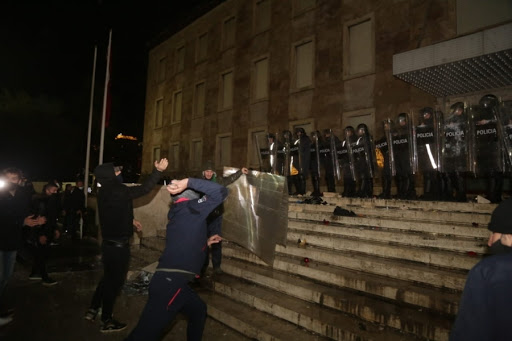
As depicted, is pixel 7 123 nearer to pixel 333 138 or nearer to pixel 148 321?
pixel 333 138

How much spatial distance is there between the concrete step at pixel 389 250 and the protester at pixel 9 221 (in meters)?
4.51

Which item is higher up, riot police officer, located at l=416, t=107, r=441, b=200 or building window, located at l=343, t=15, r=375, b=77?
building window, located at l=343, t=15, r=375, b=77

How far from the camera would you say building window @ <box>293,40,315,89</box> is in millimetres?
14438

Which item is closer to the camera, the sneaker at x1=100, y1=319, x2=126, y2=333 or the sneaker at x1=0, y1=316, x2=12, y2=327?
the sneaker at x1=100, y1=319, x2=126, y2=333

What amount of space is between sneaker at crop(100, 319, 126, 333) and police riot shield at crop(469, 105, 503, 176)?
23.1 ft

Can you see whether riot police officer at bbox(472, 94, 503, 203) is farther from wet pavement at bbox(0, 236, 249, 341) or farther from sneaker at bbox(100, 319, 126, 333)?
sneaker at bbox(100, 319, 126, 333)

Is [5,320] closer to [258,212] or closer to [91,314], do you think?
[91,314]

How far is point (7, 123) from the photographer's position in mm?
27641

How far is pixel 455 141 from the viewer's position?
6832 millimetres

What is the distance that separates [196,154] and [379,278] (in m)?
17.1

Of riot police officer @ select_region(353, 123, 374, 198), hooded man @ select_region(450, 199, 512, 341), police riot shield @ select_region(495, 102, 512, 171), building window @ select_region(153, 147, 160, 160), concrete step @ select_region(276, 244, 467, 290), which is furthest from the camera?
building window @ select_region(153, 147, 160, 160)

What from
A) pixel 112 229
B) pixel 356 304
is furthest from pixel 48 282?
pixel 356 304

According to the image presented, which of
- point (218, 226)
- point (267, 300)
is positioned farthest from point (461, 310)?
point (218, 226)

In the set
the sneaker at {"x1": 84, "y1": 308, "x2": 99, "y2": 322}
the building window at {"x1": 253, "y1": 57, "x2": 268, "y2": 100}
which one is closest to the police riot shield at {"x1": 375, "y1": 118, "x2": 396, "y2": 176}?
the sneaker at {"x1": 84, "y1": 308, "x2": 99, "y2": 322}
